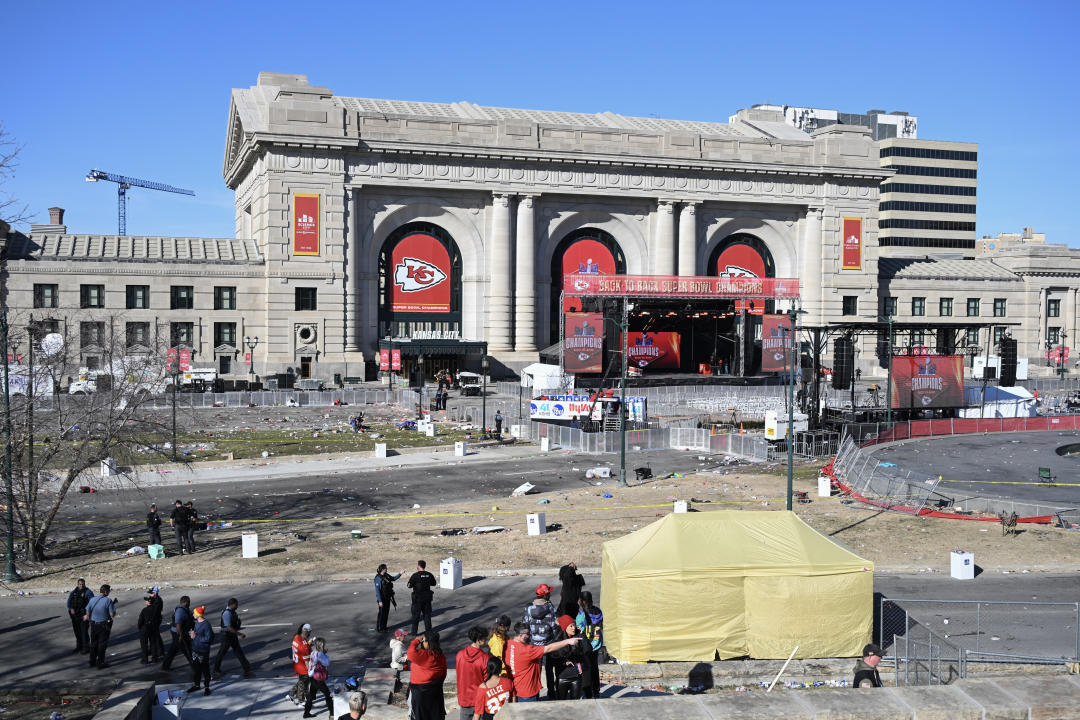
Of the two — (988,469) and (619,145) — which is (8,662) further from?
(619,145)

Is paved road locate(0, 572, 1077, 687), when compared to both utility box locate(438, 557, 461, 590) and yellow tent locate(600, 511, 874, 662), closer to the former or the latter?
utility box locate(438, 557, 461, 590)

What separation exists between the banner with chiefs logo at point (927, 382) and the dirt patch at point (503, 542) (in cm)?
2225

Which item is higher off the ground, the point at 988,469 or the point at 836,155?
the point at 836,155

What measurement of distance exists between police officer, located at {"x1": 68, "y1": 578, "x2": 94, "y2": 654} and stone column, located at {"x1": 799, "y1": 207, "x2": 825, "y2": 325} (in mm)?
76595

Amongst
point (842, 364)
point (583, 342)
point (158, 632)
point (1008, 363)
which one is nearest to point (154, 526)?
point (158, 632)

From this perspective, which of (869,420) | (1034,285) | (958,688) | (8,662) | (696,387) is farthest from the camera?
(1034,285)

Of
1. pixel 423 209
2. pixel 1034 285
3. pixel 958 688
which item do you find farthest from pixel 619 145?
pixel 958 688

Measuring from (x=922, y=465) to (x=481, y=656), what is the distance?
33365mm

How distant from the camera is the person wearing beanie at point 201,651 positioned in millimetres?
15602

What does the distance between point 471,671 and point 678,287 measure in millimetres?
62471

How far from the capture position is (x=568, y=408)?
50750 mm

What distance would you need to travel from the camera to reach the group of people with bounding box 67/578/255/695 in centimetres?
1584

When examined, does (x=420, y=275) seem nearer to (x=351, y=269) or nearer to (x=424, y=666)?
(x=351, y=269)

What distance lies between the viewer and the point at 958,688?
8570mm
